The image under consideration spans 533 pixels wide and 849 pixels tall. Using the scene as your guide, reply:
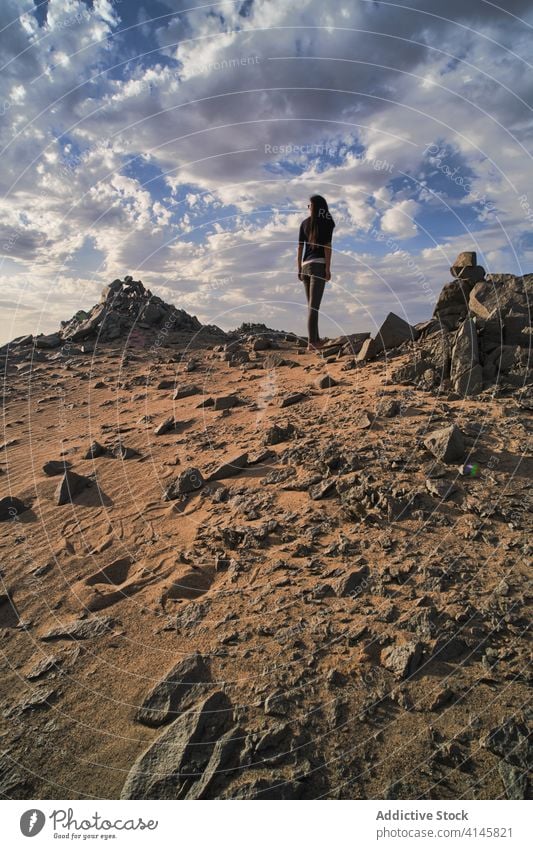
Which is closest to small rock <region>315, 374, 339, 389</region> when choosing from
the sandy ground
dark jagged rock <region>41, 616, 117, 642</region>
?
the sandy ground

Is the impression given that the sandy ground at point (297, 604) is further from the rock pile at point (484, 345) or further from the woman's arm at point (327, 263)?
the woman's arm at point (327, 263)

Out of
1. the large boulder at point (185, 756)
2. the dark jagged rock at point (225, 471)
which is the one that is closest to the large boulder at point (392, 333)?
the dark jagged rock at point (225, 471)

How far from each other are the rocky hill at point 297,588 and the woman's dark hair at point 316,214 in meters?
3.20

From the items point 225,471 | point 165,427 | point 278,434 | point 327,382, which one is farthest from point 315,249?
point 225,471

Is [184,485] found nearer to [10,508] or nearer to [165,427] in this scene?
[165,427]

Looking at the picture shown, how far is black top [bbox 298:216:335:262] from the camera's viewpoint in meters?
11.4

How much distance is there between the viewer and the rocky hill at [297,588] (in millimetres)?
3855

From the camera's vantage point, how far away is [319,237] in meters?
11.3

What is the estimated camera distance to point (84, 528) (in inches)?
313

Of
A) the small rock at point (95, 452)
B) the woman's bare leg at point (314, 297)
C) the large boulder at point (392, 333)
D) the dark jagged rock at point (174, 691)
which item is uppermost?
the woman's bare leg at point (314, 297)

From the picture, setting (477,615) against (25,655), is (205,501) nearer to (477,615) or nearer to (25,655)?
(25,655)

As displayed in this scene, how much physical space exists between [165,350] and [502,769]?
61.5ft

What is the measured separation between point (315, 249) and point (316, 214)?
0.79m

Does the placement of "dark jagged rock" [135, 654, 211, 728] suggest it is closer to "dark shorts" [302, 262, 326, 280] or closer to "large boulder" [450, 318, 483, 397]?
"large boulder" [450, 318, 483, 397]
